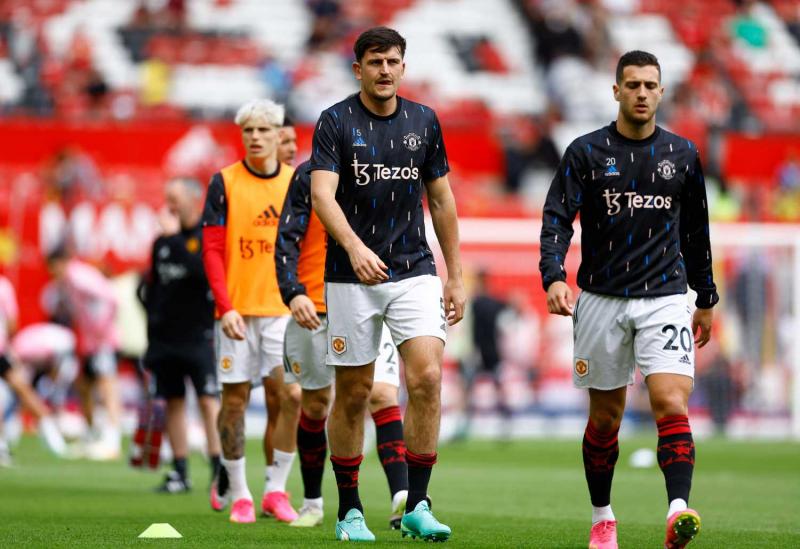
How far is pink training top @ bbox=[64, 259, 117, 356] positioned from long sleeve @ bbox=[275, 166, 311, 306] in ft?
32.2

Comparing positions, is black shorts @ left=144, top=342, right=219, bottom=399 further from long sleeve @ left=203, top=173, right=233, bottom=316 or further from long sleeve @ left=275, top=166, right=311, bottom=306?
long sleeve @ left=275, top=166, right=311, bottom=306

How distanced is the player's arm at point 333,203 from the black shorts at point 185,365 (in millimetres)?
4747

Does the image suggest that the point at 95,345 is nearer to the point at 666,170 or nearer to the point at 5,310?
the point at 5,310

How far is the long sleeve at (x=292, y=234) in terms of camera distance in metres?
7.90

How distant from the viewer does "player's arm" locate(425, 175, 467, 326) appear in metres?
7.81

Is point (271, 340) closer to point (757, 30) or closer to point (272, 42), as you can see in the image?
point (272, 42)

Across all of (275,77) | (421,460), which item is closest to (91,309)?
(275,77)

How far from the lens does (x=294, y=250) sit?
8195 mm

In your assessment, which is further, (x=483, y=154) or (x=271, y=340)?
(x=483, y=154)

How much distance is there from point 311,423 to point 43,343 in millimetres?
11931

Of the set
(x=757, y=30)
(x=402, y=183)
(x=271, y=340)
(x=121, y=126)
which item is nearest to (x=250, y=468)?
(x=271, y=340)

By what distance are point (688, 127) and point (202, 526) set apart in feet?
61.8

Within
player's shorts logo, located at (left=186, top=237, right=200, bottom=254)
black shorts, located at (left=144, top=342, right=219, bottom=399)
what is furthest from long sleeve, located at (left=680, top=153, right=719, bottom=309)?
black shorts, located at (left=144, top=342, right=219, bottom=399)

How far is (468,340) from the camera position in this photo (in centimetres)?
2378
